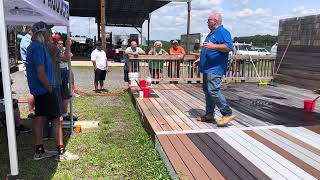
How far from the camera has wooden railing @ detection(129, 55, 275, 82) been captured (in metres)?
10.5

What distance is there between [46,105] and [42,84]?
30cm

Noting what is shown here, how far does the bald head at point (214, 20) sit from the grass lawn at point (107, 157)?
6.13 feet

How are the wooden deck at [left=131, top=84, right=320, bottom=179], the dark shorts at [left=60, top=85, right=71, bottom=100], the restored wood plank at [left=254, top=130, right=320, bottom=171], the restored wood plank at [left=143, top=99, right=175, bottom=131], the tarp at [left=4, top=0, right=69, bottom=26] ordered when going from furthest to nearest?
1. the dark shorts at [left=60, top=85, right=71, bottom=100]
2. the restored wood plank at [left=143, top=99, right=175, bottom=131]
3. the tarp at [left=4, top=0, right=69, bottom=26]
4. the restored wood plank at [left=254, top=130, right=320, bottom=171]
5. the wooden deck at [left=131, top=84, right=320, bottom=179]

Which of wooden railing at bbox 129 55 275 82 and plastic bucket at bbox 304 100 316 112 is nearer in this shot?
plastic bucket at bbox 304 100 316 112

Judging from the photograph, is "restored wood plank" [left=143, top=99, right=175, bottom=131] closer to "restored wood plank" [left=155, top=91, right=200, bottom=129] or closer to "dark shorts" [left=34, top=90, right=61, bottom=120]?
"restored wood plank" [left=155, top=91, right=200, bottom=129]

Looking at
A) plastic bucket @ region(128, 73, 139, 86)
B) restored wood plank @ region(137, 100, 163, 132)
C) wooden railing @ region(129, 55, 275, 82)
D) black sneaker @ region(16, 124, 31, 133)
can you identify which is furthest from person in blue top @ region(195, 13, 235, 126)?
wooden railing @ region(129, 55, 275, 82)

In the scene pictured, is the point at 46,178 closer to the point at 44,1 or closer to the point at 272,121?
the point at 44,1

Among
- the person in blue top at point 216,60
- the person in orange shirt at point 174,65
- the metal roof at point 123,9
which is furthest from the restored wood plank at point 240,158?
the metal roof at point 123,9

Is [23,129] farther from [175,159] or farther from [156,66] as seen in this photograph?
[156,66]

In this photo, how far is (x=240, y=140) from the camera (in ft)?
15.3

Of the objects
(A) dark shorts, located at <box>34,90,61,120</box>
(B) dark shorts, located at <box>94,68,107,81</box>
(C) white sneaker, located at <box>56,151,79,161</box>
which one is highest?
(A) dark shorts, located at <box>34,90,61,120</box>

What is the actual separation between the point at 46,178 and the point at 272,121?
3439mm

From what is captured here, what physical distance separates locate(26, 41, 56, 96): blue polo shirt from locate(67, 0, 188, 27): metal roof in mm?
18175

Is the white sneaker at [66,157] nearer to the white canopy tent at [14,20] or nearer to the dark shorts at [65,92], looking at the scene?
the white canopy tent at [14,20]
